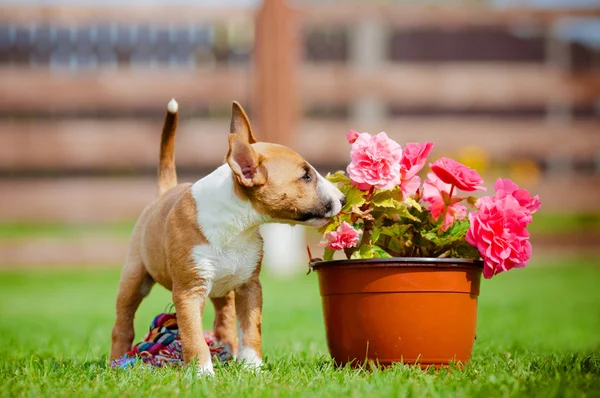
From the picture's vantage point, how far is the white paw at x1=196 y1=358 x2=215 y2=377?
2367 millimetres

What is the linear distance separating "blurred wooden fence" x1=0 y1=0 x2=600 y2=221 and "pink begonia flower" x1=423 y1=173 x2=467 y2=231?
6049 mm


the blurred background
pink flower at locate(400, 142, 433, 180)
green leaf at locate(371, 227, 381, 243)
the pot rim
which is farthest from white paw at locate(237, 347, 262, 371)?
the blurred background

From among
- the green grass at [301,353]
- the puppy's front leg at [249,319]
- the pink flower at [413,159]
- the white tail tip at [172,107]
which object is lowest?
the green grass at [301,353]

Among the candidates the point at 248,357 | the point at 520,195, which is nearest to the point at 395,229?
the point at 520,195

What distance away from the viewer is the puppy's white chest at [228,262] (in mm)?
2512

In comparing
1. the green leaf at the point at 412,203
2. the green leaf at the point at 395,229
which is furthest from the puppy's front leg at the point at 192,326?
the green leaf at the point at 412,203

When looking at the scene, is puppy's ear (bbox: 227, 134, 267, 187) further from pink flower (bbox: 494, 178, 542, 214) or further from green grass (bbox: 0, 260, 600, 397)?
pink flower (bbox: 494, 178, 542, 214)

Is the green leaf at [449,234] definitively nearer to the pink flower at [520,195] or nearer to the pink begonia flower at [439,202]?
the pink begonia flower at [439,202]

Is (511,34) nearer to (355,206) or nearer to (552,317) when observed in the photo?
(552,317)

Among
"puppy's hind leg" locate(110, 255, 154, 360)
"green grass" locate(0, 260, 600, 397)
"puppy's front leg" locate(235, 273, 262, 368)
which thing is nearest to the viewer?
"green grass" locate(0, 260, 600, 397)

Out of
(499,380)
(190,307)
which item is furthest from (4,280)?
(499,380)

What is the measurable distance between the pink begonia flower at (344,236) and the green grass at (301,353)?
401 mm

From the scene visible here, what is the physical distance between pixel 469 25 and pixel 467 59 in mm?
1907

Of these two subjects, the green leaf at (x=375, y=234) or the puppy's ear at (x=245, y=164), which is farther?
the green leaf at (x=375, y=234)
